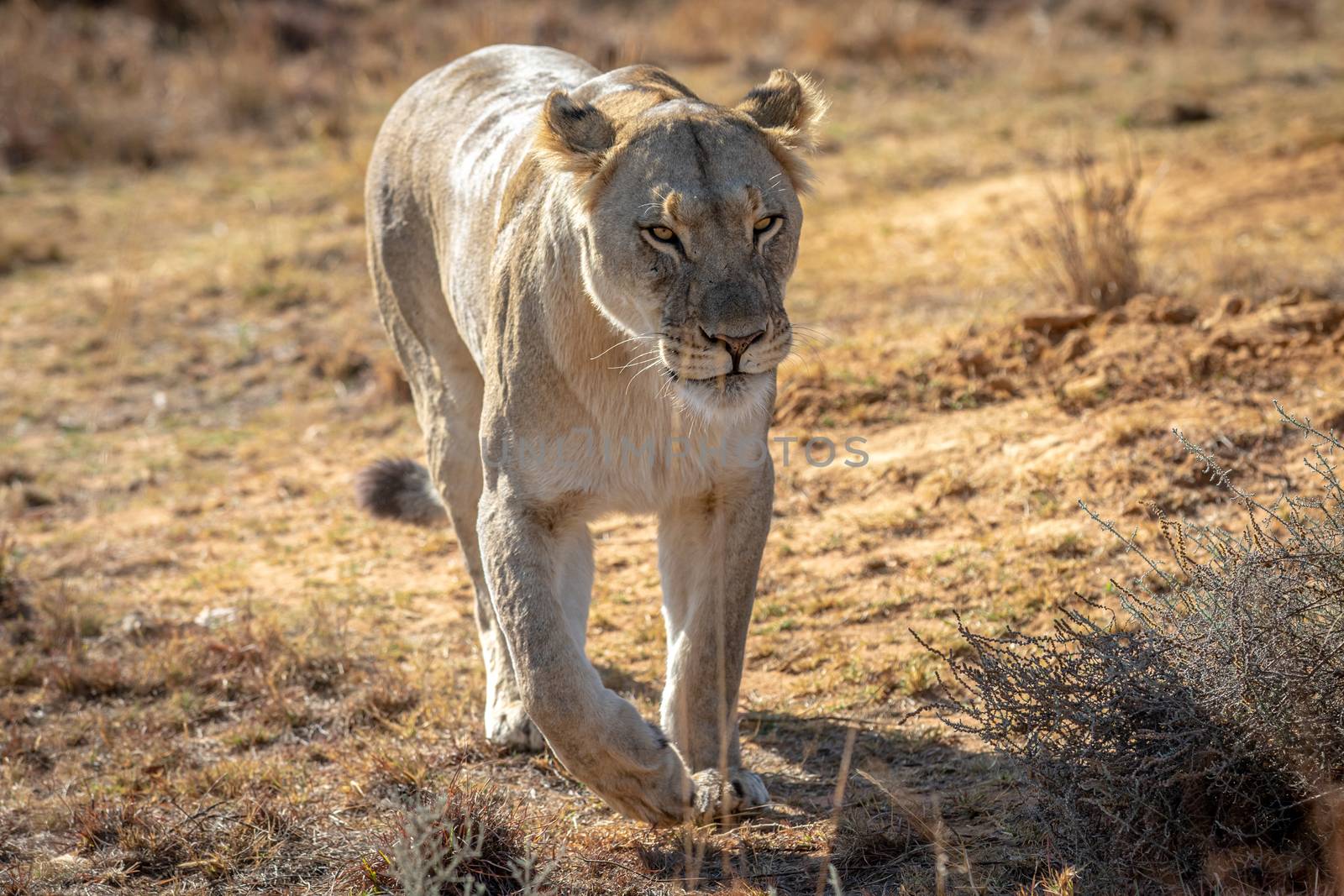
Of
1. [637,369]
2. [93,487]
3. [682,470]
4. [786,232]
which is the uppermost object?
[786,232]

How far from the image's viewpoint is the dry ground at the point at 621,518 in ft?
13.3

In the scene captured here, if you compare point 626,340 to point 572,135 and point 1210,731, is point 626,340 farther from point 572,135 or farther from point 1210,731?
point 1210,731

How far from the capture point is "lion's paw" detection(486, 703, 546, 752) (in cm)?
457

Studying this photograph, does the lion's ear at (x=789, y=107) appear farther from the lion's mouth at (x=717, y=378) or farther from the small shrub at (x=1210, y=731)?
the small shrub at (x=1210, y=731)

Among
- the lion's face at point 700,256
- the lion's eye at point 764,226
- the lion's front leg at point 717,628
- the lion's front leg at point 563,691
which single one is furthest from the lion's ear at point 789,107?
the lion's front leg at point 563,691

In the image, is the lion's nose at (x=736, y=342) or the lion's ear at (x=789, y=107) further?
the lion's ear at (x=789, y=107)

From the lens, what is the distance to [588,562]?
4.28 m

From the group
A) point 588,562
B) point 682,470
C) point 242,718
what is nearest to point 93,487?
point 242,718

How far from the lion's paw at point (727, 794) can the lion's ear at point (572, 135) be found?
5.68 ft

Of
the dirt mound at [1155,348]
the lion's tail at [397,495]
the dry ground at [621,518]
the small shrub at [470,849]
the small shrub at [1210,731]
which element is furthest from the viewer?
the dirt mound at [1155,348]

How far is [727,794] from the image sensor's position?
3.85 m

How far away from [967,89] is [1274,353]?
833 centimetres

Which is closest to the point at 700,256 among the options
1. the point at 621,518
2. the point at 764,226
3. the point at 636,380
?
the point at 764,226

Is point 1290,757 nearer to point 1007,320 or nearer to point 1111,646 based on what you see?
point 1111,646
